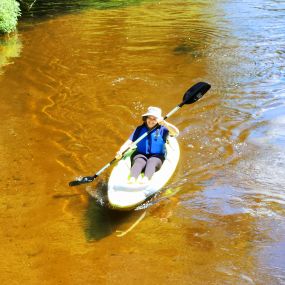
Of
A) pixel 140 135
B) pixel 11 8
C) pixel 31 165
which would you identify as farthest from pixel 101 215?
pixel 11 8

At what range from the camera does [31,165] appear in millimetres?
7945

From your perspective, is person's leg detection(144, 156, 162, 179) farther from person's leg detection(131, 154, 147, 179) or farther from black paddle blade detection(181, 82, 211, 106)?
black paddle blade detection(181, 82, 211, 106)

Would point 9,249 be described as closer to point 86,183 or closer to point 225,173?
point 86,183

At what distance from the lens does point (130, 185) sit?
20.1 feet

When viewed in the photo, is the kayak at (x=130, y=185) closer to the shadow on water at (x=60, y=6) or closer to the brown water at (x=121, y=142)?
the brown water at (x=121, y=142)

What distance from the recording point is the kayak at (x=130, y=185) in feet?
19.6

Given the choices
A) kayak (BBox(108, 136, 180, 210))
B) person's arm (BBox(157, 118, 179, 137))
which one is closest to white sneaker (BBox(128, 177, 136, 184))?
kayak (BBox(108, 136, 180, 210))

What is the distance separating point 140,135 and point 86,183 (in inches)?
48.8

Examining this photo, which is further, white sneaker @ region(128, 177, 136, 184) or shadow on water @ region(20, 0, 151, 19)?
shadow on water @ region(20, 0, 151, 19)

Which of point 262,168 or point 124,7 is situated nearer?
point 262,168

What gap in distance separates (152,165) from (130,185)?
67 cm

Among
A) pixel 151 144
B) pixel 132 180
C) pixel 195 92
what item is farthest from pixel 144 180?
pixel 195 92

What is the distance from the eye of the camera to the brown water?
541 cm

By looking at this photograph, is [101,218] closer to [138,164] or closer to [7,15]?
[138,164]
